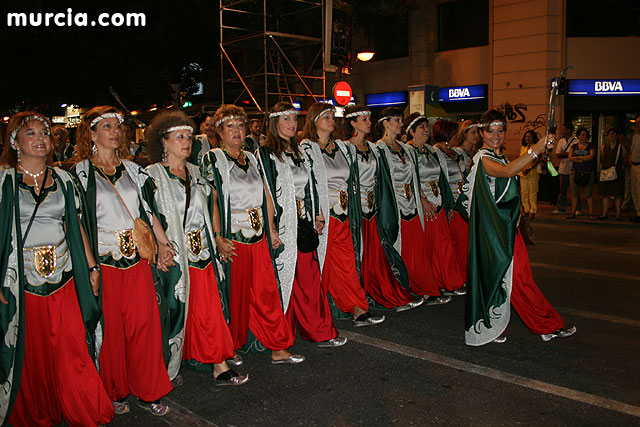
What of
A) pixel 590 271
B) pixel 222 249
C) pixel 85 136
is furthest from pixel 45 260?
pixel 590 271

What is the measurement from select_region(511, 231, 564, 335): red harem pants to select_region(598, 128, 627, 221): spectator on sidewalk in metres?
9.40

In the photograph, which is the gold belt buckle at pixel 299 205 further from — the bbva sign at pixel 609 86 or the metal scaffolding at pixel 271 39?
the bbva sign at pixel 609 86

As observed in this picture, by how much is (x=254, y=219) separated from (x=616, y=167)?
36.2 ft

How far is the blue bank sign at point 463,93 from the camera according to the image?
20391 millimetres

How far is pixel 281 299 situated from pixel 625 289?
172 inches

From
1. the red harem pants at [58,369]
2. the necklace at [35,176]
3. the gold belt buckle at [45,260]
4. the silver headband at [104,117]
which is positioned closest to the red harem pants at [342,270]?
the silver headband at [104,117]

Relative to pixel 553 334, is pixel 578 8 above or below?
above

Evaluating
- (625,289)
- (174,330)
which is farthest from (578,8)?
(174,330)

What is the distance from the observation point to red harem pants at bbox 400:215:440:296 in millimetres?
7238

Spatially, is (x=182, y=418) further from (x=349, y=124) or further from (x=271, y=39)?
(x=271, y=39)

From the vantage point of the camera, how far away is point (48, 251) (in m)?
3.99

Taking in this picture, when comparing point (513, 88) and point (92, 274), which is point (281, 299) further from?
point (513, 88)

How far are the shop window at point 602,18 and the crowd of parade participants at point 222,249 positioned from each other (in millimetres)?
13629

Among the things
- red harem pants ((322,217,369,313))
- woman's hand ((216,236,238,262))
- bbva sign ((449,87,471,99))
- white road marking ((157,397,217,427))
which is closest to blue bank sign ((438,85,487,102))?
bbva sign ((449,87,471,99))
